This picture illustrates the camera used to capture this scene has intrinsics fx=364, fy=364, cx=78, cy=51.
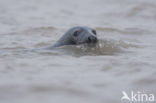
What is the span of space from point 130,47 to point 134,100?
353 centimetres

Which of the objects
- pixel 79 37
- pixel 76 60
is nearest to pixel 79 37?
pixel 79 37

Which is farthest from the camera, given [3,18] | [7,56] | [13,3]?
[13,3]

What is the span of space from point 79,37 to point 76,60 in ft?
2.79

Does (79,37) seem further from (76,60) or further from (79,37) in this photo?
(76,60)

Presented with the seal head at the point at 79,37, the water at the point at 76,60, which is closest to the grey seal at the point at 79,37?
the seal head at the point at 79,37

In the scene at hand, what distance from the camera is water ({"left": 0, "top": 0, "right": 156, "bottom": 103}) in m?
4.39

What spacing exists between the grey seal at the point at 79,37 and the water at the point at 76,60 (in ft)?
0.50

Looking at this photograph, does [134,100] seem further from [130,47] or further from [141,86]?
[130,47]

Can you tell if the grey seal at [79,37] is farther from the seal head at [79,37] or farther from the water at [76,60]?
the water at [76,60]

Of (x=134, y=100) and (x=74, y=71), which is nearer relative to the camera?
(x=134, y=100)

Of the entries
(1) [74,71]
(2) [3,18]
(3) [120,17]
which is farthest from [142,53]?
(2) [3,18]

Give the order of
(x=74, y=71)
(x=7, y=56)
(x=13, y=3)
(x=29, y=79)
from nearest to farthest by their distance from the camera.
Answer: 1. (x=29, y=79)
2. (x=74, y=71)
3. (x=7, y=56)
4. (x=13, y=3)

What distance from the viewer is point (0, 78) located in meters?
4.93

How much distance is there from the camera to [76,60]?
20.3ft
